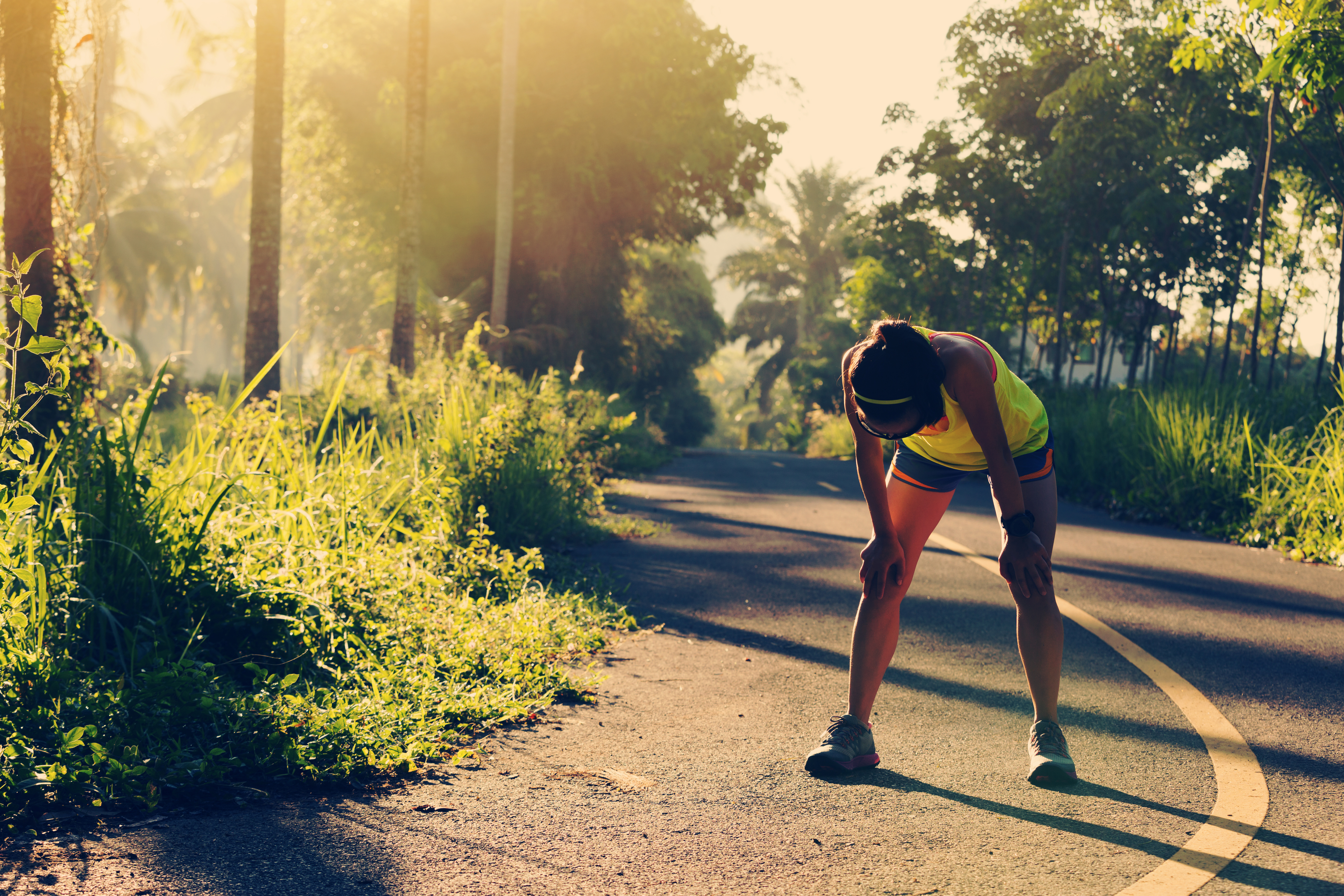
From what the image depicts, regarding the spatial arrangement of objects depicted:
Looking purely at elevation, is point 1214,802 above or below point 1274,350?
below

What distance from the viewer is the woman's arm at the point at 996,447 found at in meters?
3.47

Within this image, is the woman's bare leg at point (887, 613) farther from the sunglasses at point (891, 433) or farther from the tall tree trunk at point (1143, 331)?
the tall tree trunk at point (1143, 331)

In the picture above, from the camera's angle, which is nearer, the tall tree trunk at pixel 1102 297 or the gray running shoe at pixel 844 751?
the gray running shoe at pixel 844 751


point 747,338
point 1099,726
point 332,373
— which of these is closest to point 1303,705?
point 1099,726

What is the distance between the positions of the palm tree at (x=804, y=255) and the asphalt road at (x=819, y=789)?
162ft

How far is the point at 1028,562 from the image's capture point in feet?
11.4

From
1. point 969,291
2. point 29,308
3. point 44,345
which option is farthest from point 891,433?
point 969,291

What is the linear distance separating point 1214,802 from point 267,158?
1327 cm

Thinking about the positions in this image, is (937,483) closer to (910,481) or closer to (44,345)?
(910,481)

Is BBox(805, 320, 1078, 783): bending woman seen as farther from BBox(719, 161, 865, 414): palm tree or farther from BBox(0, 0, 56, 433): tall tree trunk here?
BBox(719, 161, 865, 414): palm tree

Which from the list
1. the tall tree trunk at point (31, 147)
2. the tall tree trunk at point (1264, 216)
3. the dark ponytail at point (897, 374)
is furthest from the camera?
the tall tree trunk at point (1264, 216)

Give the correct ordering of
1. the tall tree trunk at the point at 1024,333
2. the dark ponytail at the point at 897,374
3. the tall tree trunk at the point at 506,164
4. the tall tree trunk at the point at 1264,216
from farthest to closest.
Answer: the tall tree trunk at the point at 1024,333, the tall tree trunk at the point at 506,164, the tall tree trunk at the point at 1264,216, the dark ponytail at the point at 897,374

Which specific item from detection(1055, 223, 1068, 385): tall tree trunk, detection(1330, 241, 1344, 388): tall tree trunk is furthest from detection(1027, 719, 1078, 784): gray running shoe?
detection(1055, 223, 1068, 385): tall tree trunk

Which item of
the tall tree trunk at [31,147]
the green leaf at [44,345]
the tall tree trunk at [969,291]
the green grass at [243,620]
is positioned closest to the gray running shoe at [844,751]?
the green grass at [243,620]
